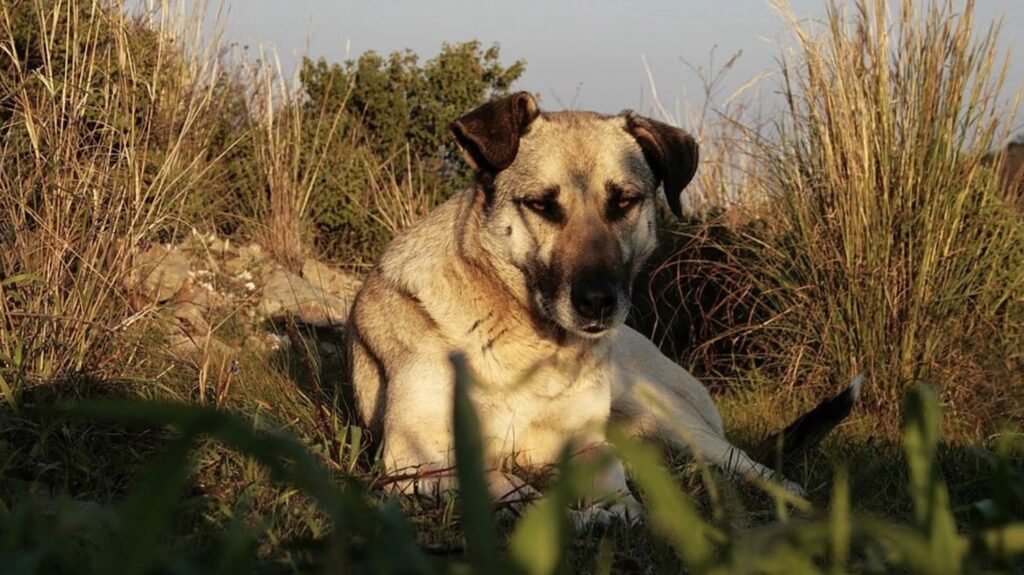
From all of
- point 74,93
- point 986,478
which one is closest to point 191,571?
point 74,93

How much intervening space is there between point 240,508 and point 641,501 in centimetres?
182

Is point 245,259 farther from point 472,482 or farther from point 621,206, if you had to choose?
point 472,482

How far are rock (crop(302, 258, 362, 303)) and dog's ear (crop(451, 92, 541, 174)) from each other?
403 centimetres

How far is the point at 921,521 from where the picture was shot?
1467mm

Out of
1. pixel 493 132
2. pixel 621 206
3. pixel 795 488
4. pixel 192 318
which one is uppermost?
pixel 493 132

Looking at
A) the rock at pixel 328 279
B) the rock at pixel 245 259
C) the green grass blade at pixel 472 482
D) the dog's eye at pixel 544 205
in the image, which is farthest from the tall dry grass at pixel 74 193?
the rock at pixel 328 279

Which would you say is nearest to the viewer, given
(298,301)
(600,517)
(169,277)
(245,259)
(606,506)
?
(600,517)

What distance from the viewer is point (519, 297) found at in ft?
12.9

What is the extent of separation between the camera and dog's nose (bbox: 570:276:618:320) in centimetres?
368

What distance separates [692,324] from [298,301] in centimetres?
239

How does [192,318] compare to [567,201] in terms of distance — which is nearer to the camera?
[567,201]

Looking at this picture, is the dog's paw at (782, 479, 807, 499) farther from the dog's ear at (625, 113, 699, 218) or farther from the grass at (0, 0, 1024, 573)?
the dog's ear at (625, 113, 699, 218)

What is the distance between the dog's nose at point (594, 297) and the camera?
12.1ft

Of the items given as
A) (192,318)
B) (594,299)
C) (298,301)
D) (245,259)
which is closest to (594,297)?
(594,299)
